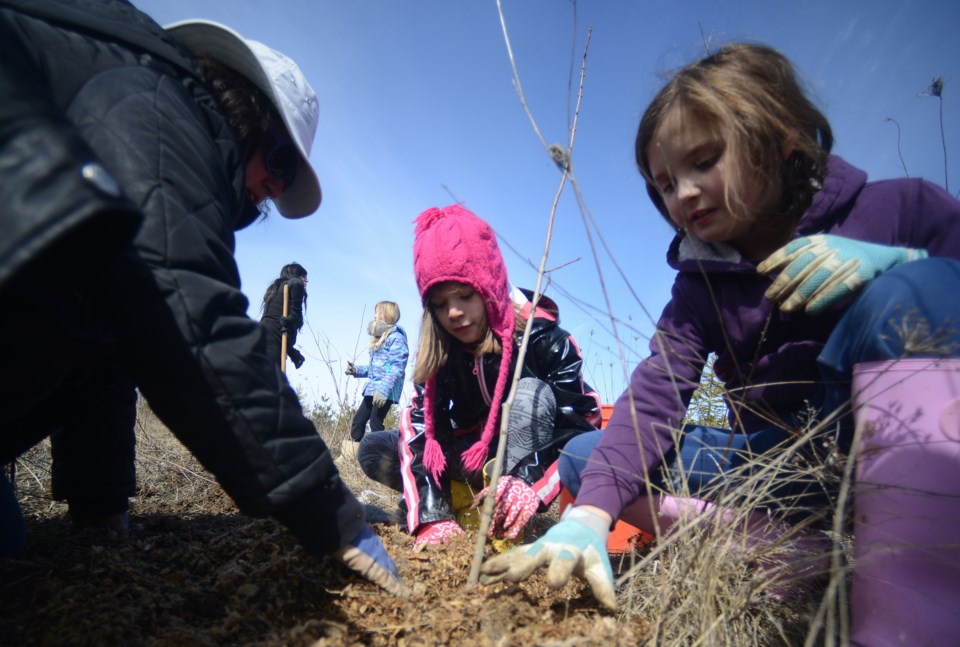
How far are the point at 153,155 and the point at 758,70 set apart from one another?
4.87 ft

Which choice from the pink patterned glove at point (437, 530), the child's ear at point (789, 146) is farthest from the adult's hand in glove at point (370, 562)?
the child's ear at point (789, 146)

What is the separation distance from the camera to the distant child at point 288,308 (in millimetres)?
5297

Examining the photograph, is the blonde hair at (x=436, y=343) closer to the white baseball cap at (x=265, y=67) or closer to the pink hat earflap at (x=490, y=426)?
the pink hat earflap at (x=490, y=426)

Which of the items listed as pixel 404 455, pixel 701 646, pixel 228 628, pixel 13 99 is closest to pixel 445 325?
pixel 404 455

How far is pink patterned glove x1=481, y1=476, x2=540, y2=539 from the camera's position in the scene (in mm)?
1938

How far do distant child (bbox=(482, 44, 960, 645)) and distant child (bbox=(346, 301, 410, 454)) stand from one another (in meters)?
4.50

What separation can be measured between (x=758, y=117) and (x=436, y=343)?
5.42 feet

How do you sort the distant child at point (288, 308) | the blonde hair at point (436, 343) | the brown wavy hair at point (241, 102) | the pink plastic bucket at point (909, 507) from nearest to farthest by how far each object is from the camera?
the pink plastic bucket at point (909, 507), the brown wavy hair at point (241, 102), the blonde hair at point (436, 343), the distant child at point (288, 308)

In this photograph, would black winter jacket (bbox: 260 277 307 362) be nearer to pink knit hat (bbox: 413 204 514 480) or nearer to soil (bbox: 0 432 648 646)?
pink knit hat (bbox: 413 204 514 480)

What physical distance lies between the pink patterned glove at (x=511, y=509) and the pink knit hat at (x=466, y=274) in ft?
0.99

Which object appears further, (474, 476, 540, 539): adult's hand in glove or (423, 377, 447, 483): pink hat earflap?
(423, 377, 447, 483): pink hat earflap

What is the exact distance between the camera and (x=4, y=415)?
1.04 m

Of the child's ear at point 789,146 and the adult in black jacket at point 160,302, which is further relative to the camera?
the child's ear at point 789,146

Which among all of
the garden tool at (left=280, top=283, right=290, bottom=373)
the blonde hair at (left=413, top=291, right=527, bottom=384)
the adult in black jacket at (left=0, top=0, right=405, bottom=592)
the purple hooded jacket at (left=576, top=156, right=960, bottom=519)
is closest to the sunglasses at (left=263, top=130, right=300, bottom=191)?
the adult in black jacket at (left=0, top=0, right=405, bottom=592)
